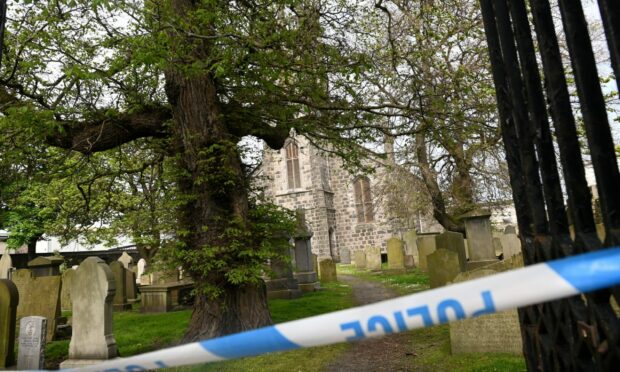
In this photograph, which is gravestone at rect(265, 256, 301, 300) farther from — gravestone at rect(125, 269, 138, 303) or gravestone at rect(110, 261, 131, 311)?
gravestone at rect(125, 269, 138, 303)

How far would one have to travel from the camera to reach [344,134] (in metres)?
8.88

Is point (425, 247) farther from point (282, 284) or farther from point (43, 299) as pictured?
point (43, 299)

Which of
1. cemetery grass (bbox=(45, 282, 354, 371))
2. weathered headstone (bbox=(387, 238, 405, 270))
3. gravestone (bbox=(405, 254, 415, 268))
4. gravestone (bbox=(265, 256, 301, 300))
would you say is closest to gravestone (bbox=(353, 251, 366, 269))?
gravestone (bbox=(405, 254, 415, 268))

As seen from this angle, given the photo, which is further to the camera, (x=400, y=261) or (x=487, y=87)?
(x=400, y=261)

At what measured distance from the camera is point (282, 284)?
38.2 ft

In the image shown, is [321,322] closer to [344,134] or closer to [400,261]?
[344,134]

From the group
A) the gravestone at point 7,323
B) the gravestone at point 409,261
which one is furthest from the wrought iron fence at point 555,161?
the gravestone at point 409,261

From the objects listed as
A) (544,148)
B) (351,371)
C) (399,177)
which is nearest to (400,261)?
(399,177)

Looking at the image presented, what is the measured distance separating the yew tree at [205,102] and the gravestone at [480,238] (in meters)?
4.60

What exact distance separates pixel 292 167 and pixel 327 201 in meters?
3.58


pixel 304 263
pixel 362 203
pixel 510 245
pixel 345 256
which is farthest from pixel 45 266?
pixel 362 203

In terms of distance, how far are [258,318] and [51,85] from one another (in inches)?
217

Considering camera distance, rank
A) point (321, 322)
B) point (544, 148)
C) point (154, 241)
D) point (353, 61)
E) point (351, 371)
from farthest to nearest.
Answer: point (154, 241) < point (353, 61) < point (351, 371) < point (544, 148) < point (321, 322)

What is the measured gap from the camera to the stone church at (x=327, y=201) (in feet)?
97.5
